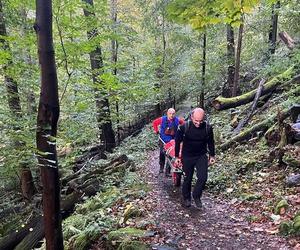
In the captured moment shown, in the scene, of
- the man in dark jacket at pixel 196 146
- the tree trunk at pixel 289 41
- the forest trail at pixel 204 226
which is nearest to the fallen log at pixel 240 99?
the tree trunk at pixel 289 41

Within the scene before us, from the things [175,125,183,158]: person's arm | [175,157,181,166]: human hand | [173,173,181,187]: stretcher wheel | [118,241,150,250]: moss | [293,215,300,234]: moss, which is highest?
[175,125,183,158]: person's arm

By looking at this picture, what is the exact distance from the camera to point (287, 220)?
20.2ft

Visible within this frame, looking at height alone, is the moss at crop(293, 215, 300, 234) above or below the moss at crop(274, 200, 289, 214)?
above

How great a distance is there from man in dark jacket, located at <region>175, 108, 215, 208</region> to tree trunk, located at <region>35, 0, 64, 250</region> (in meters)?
3.26

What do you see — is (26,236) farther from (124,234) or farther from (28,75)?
(28,75)

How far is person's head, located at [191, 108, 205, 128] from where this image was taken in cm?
705

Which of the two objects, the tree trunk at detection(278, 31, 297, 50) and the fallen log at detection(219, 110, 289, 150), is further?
the tree trunk at detection(278, 31, 297, 50)

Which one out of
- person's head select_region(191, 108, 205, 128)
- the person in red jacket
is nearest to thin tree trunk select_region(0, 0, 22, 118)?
the person in red jacket

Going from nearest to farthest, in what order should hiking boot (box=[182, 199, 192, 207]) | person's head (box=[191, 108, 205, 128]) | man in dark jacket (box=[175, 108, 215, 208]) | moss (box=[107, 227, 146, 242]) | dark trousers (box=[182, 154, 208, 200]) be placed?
1. moss (box=[107, 227, 146, 242])
2. person's head (box=[191, 108, 205, 128])
3. man in dark jacket (box=[175, 108, 215, 208])
4. dark trousers (box=[182, 154, 208, 200])
5. hiking boot (box=[182, 199, 192, 207])

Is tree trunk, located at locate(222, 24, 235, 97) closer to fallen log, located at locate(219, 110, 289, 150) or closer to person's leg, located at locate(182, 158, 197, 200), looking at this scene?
fallen log, located at locate(219, 110, 289, 150)

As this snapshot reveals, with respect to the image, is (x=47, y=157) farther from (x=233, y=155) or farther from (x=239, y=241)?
(x=233, y=155)

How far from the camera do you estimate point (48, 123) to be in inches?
186

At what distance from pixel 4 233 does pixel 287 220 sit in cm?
680

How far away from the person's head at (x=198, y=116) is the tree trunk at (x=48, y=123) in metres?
3.21
